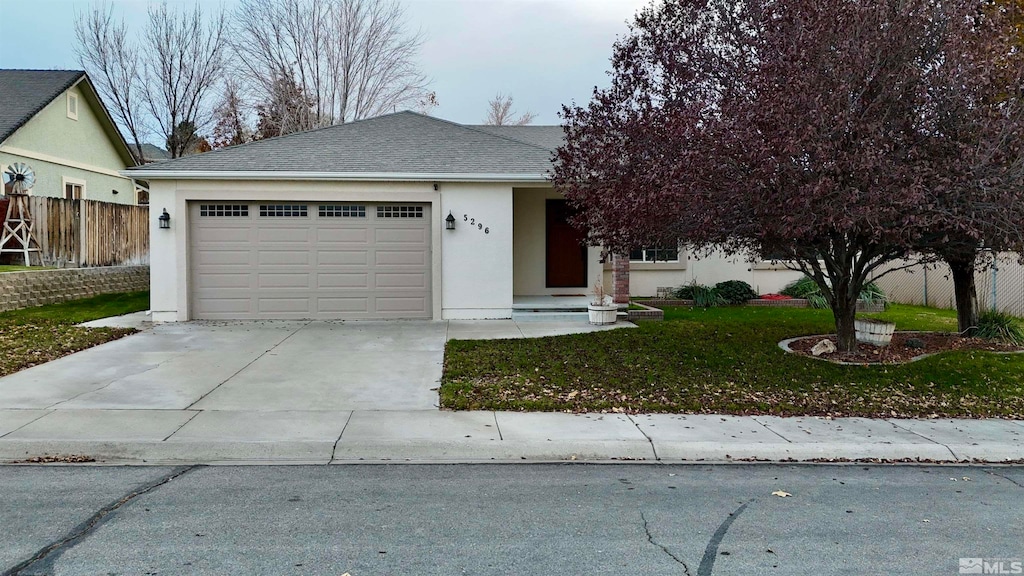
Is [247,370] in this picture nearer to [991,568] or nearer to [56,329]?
[56,329]

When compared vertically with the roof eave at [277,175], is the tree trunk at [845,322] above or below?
below

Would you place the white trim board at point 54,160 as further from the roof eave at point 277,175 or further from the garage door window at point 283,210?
the garage door window at point 283,210

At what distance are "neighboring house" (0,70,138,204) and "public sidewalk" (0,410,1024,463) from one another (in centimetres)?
Result: 1724

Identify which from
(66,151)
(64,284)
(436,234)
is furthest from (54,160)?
(436,234)

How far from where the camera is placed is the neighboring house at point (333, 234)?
44.1 feet

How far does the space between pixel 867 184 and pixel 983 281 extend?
12.9m

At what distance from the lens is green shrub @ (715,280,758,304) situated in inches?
671

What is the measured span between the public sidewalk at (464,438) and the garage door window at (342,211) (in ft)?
24.3

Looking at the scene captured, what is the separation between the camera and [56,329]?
39.1ft

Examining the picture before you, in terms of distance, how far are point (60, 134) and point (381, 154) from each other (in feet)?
47.2

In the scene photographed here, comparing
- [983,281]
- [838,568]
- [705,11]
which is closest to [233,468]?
[838,568]

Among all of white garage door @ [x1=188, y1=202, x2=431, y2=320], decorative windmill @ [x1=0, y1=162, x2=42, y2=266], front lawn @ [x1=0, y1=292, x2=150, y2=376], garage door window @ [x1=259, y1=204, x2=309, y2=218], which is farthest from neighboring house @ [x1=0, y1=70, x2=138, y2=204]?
garage door window @ [x1=259, y1=204, x2=309, y2=218]

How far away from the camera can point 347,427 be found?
6625 mm

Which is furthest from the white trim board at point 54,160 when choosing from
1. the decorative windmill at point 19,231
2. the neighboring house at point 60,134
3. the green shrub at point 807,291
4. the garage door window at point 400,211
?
the green shrub at point 807,291
